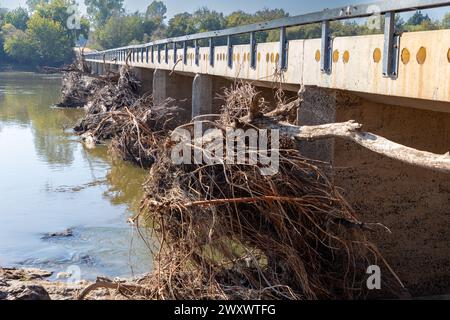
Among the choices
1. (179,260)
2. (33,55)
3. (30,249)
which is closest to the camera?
(179,260)

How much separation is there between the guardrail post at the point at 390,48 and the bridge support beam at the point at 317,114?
4.49 feet

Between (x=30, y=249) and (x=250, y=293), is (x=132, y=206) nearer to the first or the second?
(x=30, y=249)

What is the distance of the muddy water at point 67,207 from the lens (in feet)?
30.9

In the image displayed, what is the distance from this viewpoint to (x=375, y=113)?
768 centimetres

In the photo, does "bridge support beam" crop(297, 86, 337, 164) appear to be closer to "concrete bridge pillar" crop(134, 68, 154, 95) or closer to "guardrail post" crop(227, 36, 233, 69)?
"guardrail post" crop(227, 36, 233, 69)

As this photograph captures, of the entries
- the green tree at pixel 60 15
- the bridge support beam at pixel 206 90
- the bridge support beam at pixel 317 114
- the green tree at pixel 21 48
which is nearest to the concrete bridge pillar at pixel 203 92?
the bridge support beam at pixel 206 90

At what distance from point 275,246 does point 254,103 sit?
1.70 metres

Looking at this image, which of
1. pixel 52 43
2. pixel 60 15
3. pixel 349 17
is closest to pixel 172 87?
pixel 349 17

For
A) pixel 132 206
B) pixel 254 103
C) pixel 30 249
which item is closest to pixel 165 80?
pixel 132 206

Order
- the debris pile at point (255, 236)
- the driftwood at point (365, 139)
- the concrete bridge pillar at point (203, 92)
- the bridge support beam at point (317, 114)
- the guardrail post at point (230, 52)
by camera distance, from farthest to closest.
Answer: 1. the concrete bridge pillar at point (203, 92)
2. the guardrail post at point (230, 52)
3. the bridge support beam at point (317, 114)
4. the debris pile at point (255, 236)
5. the driftwood at point (365, 139)

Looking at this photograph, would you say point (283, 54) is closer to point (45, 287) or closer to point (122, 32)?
point (45, 287)

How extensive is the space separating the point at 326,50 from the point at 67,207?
6.74 m

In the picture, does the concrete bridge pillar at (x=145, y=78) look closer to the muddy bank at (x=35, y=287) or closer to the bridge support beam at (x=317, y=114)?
the muddy bank at (x=35, y=287)

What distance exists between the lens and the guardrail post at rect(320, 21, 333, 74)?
746 cm
